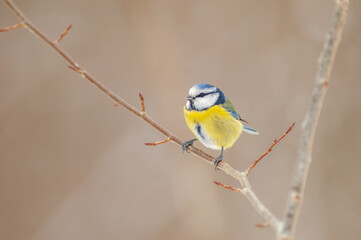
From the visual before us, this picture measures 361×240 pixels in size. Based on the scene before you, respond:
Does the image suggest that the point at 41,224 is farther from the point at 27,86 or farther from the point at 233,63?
the point at 233,63

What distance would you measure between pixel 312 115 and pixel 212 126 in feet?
2.27

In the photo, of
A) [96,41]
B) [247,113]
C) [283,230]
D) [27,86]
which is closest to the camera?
[283,230]

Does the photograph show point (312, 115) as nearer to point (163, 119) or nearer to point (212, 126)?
point (212, 126)

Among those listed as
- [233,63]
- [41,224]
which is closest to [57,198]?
[41,224]

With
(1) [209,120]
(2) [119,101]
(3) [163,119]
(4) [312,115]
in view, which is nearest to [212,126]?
(1) [209,120]

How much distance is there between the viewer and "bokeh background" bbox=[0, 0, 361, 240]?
258 cm

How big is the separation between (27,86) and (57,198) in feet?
2.67

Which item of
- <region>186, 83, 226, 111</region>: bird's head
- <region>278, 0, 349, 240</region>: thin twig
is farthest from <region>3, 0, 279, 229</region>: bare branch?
<region>186, 83, 226, 111</region>: bird's head

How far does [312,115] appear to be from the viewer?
442 mm

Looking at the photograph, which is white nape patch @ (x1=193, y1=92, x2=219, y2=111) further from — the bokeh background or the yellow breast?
the bokeh background

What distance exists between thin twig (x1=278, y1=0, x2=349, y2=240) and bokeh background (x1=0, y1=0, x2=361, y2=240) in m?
1.92

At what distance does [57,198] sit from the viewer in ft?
8.76

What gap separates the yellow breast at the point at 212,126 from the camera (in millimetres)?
1128

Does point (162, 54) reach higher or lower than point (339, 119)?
higher
